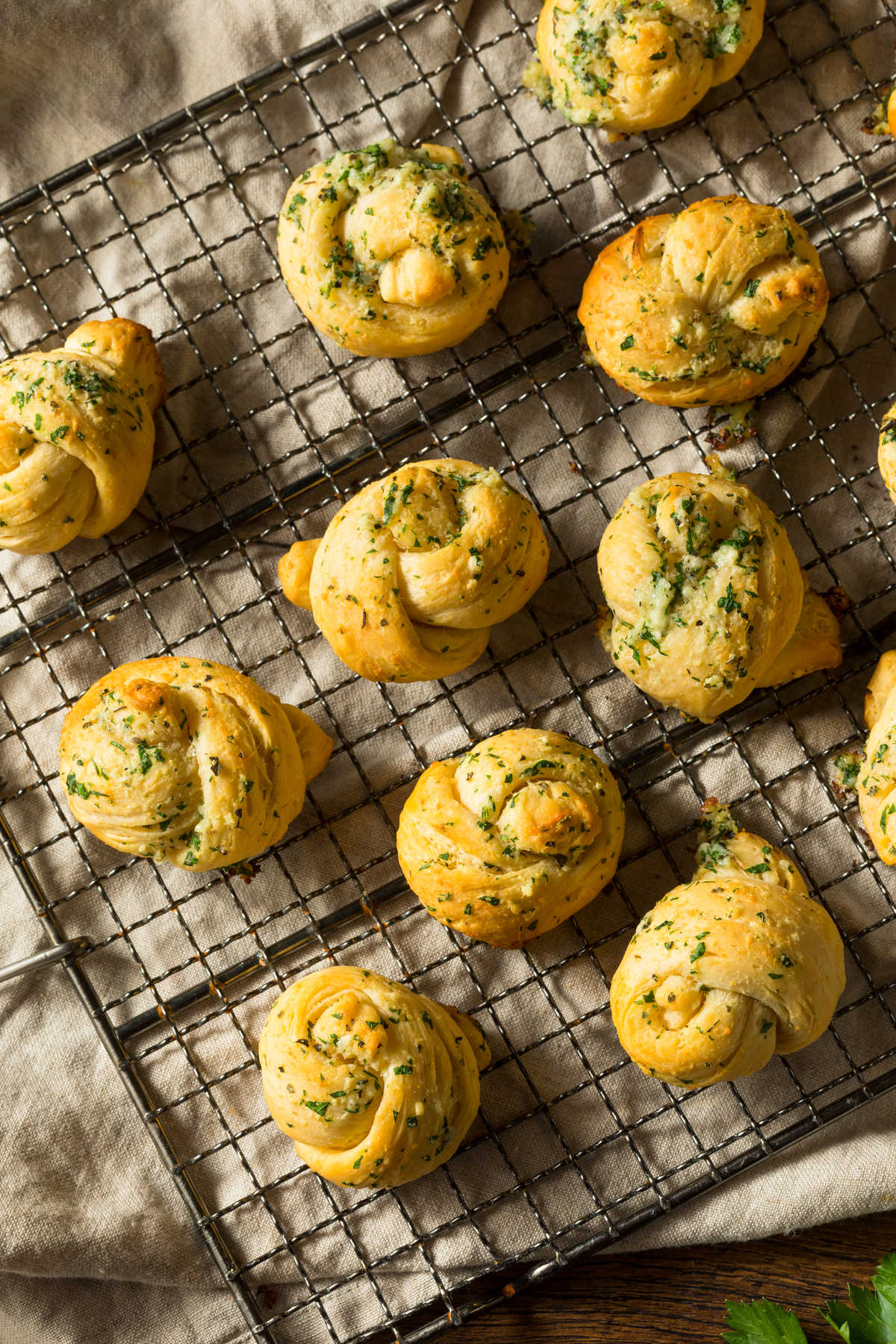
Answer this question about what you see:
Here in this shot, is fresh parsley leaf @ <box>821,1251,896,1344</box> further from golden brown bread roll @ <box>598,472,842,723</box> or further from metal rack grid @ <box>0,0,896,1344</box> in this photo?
golden brown bread roll @ <box>598,472,842,723</box>

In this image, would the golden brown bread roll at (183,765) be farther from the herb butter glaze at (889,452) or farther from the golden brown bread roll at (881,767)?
the herb butter glaze at (889,452)

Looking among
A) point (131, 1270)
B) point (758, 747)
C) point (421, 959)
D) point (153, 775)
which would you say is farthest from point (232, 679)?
point (131, 1270)

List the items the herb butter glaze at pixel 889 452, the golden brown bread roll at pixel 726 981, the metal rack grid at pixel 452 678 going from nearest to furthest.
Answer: the golden brown bread roll at pixel 726 981, the herb butter glaze at pixel 889 452, the metal rack grid at pixel 452 678

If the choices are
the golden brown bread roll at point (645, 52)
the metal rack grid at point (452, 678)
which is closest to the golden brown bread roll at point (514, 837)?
the metal rack grid at point (452, 678)

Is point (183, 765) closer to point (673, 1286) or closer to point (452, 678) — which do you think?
point (452, 678)

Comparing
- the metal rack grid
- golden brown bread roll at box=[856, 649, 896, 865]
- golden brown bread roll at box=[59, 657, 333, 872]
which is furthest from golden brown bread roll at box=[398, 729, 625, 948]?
golden brown bread roll at box=[856, 649, 896, 865]

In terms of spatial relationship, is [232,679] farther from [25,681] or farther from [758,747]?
[758,747]
